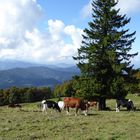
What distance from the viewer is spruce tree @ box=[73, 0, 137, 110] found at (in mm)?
51188

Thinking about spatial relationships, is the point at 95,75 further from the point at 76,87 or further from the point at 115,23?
the point at 115,23

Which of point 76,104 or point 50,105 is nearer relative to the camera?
point 76,104

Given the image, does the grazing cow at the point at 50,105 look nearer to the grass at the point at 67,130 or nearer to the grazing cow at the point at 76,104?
the grazing cow at the point at 76,104

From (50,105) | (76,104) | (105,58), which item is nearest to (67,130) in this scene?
(76,104)

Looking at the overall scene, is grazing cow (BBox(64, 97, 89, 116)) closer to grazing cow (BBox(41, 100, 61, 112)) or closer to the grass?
grazing cow (BBox(41, 100, 61, 112))

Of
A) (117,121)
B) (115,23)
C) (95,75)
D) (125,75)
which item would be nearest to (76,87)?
(95,75)

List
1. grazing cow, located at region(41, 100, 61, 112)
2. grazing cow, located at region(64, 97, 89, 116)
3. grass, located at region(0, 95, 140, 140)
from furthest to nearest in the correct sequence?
grazing cow, located at region(41, 100, 61, 112), grazing cow, located at region(64, 97, 89, 116), grass, located at region(0, 95, 140, 140)

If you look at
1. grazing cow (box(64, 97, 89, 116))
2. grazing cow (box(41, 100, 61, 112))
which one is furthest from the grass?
grazing cow (box(41, 100, 61, 112))

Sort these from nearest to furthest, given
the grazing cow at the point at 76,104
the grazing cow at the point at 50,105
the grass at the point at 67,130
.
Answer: the grass at the point at 67,130, the grazing cow at the point at 76,104, the grazing cow at the point at 50,105

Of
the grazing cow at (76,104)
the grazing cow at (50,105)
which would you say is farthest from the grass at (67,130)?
the grazing cow at (50,105)

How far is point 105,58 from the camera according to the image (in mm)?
52094

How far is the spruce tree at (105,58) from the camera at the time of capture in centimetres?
5119

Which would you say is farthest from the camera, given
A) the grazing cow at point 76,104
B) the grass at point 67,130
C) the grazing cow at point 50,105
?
the grazing cow at point 50,105

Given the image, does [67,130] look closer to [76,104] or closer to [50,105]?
[76,104]
